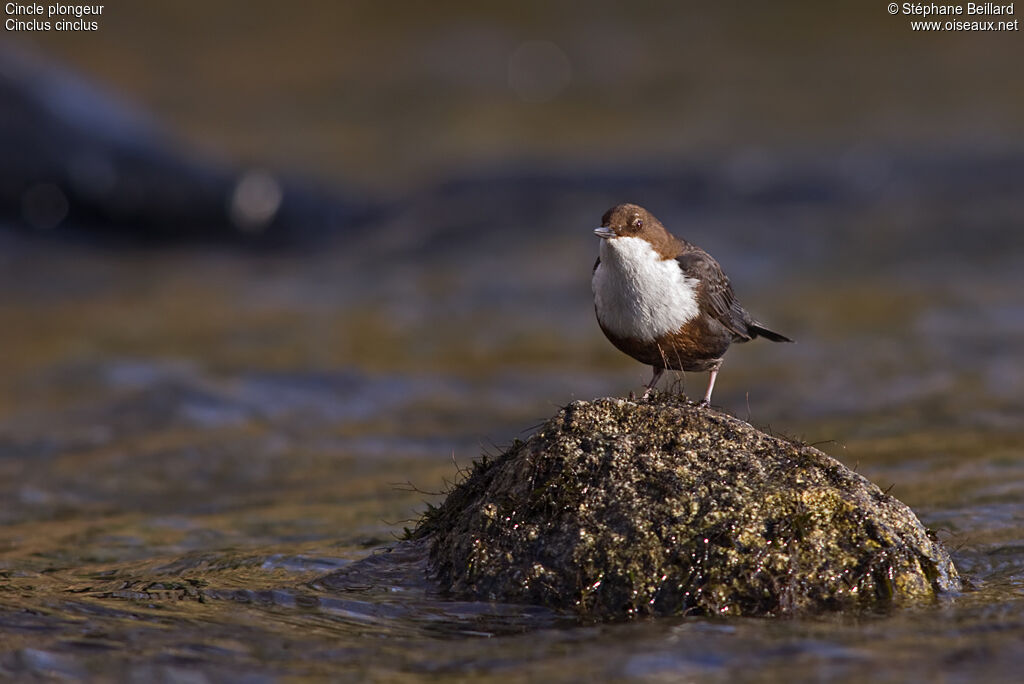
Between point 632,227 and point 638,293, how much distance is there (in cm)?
29

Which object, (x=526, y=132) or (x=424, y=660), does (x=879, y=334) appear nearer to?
(x=424, y=660)

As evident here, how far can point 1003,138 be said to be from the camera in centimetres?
1744

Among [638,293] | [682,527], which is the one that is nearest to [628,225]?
[638,293]

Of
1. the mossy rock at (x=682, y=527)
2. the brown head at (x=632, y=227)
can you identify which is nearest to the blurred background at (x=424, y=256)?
the mossy rock at (x=682, y=527)

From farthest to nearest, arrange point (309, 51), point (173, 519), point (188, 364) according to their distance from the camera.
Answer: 1. point (309, 51)
2. point (188, 364)
3. point (173, 519)

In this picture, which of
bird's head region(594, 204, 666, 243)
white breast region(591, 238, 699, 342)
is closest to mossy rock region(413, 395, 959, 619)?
white breast region(591, 238, 699, 342)

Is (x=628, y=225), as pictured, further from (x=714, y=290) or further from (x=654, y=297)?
(x=714, y=290)

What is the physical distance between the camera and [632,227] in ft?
16.1

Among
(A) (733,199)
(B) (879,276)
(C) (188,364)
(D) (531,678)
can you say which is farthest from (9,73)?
(D) (531,678)

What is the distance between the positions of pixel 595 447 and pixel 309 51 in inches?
821

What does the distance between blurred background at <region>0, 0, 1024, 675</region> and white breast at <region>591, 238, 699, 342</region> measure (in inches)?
54.8

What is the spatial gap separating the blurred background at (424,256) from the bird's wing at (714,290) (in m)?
1.32

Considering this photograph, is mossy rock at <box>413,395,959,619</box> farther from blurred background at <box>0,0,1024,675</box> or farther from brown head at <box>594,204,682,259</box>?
brown head at <box>594,204,682,259</box>

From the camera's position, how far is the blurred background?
22.2ft
